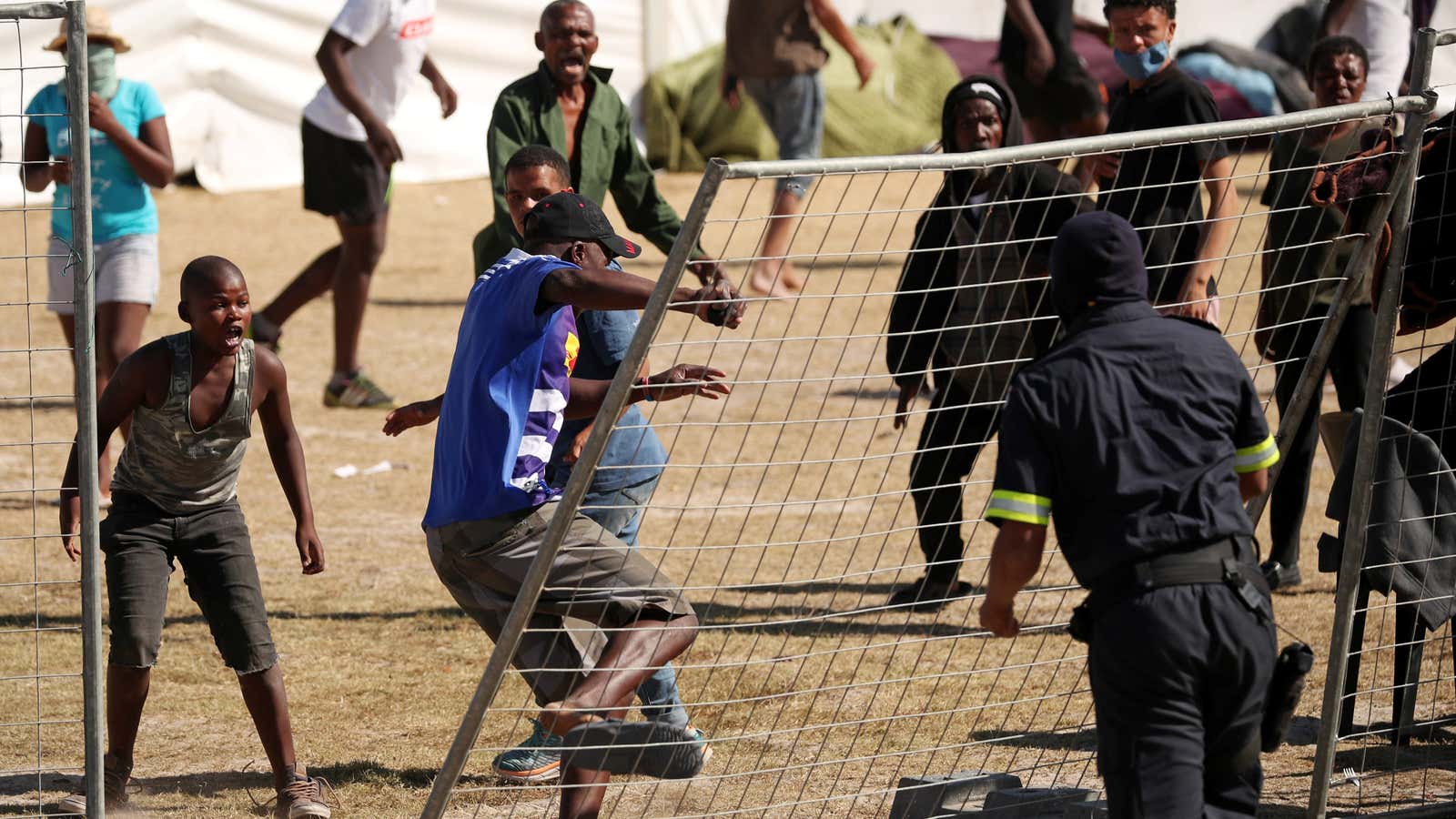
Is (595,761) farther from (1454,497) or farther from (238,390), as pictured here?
(1454,497)

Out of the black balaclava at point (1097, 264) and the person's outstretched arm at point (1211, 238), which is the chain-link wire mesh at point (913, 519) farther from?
the black balaclava at point (1097, 264)

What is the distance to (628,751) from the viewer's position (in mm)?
3734

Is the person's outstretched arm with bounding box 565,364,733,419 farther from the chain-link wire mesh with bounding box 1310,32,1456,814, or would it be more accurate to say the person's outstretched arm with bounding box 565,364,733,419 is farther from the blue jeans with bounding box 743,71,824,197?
the blue jeans with bounding box 743,71,824,197

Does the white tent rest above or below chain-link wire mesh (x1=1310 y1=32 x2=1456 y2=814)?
below

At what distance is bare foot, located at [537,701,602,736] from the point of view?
145 inches

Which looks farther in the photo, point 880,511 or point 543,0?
point 543,0

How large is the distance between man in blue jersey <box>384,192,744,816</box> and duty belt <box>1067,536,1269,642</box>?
990 millimetres

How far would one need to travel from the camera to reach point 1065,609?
6.01 metres

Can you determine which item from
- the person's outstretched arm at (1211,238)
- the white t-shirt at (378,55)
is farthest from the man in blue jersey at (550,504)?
the white t-shirt at (378,55)

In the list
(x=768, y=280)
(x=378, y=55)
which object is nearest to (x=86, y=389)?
(x=378, y=55)

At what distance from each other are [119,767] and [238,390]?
1021 millimetres

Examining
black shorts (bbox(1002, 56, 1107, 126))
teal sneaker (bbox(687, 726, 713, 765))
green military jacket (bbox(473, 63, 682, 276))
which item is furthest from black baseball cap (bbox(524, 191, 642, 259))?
black shorts (bbox(1002, 56, 1107, 126))

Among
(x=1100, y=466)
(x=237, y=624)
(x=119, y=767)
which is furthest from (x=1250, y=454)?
(x=119, y=767)

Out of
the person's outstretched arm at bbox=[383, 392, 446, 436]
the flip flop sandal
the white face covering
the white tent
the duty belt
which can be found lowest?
the white tent
